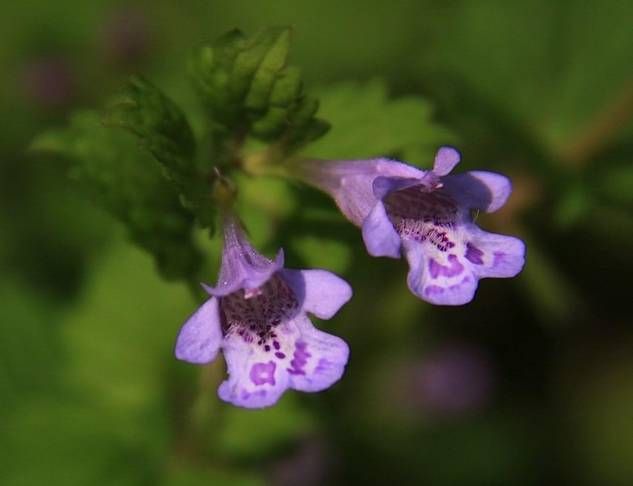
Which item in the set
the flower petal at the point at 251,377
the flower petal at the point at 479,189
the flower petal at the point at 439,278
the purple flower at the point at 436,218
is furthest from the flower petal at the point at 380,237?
the flower petal at the point at 251,377

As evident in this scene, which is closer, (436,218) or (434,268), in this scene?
(434,268)

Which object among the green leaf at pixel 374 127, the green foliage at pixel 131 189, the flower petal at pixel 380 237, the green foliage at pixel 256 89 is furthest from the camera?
the green leaf at pixel 374 127

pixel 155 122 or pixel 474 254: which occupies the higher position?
pixel 155 122

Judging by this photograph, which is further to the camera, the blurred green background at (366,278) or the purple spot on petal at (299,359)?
the blurred green background at (366,278)

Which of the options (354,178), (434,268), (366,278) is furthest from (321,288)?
(366,278)

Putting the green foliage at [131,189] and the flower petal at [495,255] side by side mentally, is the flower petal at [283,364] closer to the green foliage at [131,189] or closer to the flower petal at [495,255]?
the flower petal at [495,255]

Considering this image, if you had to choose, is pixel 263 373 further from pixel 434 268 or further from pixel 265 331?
pixel 434 268

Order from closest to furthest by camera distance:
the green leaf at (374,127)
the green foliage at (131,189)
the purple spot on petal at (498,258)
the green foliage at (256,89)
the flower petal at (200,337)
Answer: the flower petal at (200,337) < the purple spot on petal at (498,258) < the green foliage at (256,89) < the green foliage at (131,189) < the green leaf at (374,127)
